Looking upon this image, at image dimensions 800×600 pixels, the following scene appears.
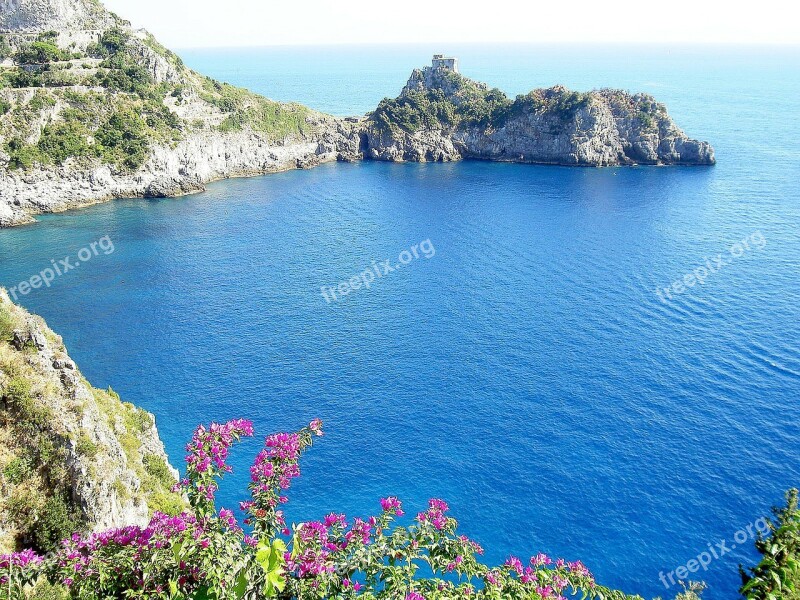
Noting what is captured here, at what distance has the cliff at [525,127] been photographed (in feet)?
468

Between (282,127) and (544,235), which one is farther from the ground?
(282,127)

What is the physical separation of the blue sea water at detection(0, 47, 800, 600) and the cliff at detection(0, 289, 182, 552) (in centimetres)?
1431

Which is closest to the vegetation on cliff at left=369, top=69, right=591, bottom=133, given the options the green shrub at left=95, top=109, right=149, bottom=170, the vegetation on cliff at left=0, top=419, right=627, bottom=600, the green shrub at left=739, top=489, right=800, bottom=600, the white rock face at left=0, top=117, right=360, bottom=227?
the white rock face at left=0, top=117, right=360, bottom=227

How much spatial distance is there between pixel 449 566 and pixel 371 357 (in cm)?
4564

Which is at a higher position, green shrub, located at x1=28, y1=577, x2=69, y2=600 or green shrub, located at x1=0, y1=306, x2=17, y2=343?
green shrub, located at x1=0, y1=306, x2=17, y2=343

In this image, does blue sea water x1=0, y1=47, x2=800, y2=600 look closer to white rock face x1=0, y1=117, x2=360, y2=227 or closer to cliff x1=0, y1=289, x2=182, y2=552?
white rock face x1=0, y1=117, x2=360, y2=227

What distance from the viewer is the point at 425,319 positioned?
71.2 metres

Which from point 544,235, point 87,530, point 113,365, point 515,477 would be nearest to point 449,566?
point 87,530

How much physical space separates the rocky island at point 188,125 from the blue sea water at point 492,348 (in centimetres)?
972

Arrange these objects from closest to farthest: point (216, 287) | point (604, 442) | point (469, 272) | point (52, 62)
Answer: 1. point (604, 442)
2. point (216, 287)
3. point (469, 272)
4. point (52, 62)

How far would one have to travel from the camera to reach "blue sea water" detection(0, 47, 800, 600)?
143 ft

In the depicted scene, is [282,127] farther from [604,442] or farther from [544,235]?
→ [604,442]

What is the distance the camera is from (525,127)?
151m

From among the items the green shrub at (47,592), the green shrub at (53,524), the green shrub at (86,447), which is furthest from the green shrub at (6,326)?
the green shrub at (47,592)
